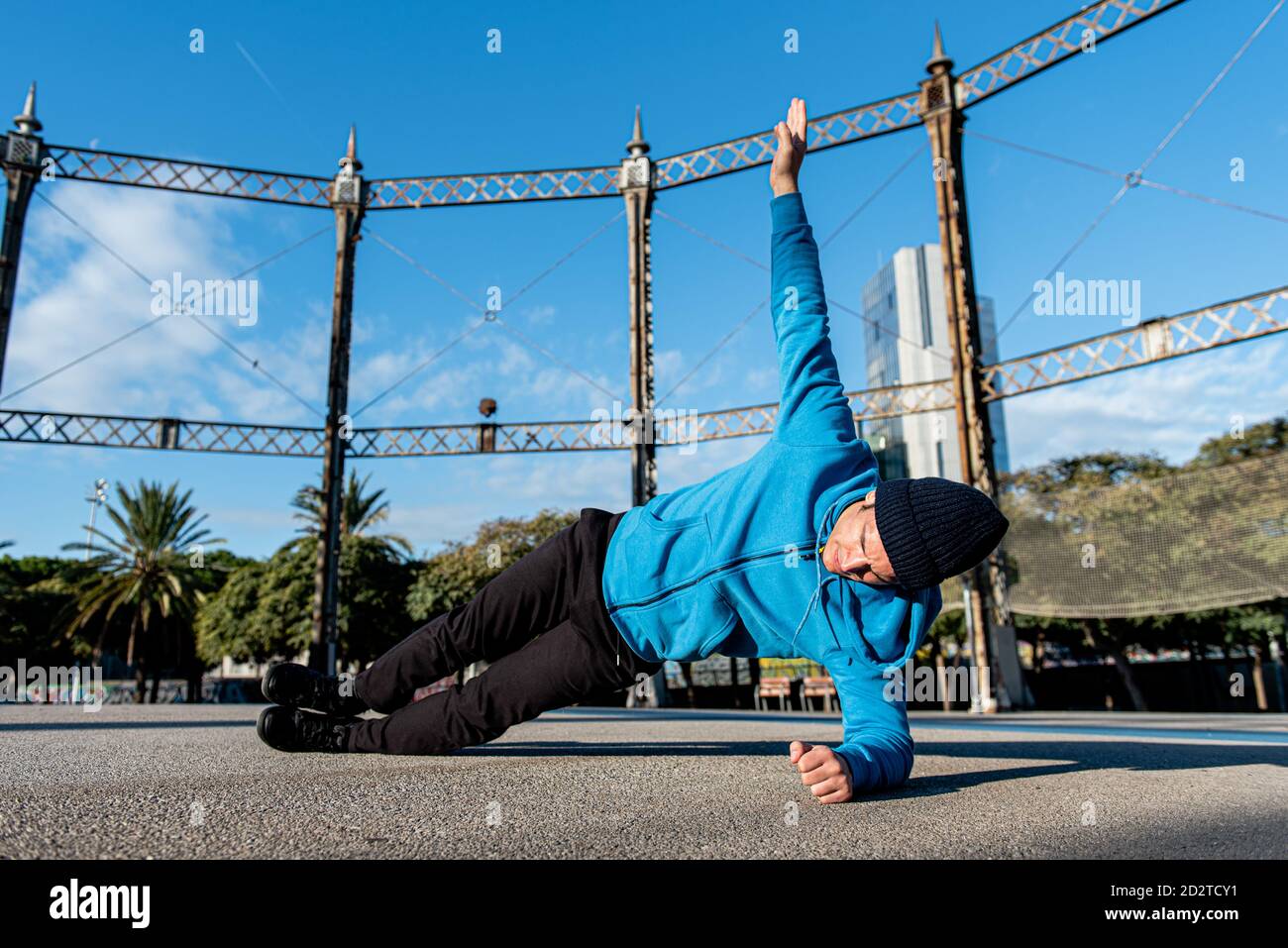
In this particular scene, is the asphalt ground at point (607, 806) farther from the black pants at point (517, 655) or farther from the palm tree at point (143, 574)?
the palm tree at point (143, 574)

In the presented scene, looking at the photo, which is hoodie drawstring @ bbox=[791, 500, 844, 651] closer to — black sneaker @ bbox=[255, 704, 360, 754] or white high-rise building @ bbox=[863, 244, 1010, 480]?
black sneaker @ bbox=[255, 704, 360, 754]

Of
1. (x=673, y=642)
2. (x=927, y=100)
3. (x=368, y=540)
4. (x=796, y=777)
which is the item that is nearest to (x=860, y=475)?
(x=673, y=642)

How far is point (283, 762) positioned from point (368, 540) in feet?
90.9

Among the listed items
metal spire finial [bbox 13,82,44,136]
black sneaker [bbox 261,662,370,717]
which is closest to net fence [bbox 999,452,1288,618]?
black sneaker [bbox 261,662,370,717]

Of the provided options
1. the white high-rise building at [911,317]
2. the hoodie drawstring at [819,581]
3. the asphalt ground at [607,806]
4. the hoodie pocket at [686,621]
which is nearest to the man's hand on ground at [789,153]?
the hoodie drawstring at [819,581]

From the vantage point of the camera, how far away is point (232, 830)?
64.5 inches

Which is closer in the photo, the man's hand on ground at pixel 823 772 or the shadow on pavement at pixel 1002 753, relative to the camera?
the man's hand on ground at pixel 823 772

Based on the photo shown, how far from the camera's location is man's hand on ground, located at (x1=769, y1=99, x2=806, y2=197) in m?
2.68

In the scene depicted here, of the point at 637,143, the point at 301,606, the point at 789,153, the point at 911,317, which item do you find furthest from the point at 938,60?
the point at 911,317

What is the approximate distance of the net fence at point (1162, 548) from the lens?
38.8ft

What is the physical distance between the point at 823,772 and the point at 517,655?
42.9 inches

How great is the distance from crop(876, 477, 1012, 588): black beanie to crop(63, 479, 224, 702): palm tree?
3021 centimetres

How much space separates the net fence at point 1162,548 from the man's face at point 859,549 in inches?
475
